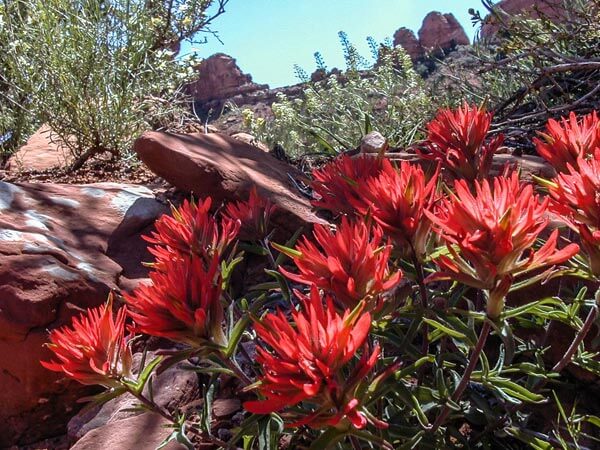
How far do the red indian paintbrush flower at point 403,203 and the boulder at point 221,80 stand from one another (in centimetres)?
3328

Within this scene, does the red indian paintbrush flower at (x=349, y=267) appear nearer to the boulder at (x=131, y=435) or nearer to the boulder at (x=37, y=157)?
the boulder at (x=131, y=435)

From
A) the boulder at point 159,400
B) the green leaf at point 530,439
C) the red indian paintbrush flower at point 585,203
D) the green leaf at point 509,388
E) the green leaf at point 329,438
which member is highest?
the red indian paintbrush flower at point 585,203

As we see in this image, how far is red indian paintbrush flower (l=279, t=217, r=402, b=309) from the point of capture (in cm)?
78

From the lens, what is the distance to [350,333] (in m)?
0.67

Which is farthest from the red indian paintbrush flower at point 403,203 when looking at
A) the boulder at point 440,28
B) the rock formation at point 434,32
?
the boulder at point 440,28

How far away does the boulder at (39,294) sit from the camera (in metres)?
1.79

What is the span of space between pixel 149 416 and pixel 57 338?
572 mm

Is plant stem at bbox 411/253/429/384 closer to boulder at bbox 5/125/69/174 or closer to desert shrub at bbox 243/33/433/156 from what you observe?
desert shrub at bbox 243/33/433/156

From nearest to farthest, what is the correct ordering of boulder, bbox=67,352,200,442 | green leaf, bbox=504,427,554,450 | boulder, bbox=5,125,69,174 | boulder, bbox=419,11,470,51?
green leaf, bbox=504,427,554,450 → boulder, bbox=67,352,200,442 → boulder, bbox=5,125,69,174 → boulder, bbox=419,11,470,51

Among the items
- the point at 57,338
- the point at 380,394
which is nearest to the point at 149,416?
the point at 57,338

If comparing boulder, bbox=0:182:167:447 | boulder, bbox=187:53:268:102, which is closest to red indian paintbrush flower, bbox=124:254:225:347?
boulder, bbox=0:182:167:447

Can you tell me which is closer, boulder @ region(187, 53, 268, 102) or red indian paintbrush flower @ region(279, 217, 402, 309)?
red indian paintbrush flower @ region(279, 217, 402, 309)

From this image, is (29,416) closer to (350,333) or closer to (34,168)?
(350,333)

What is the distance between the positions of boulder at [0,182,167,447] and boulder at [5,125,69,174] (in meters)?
1.67
